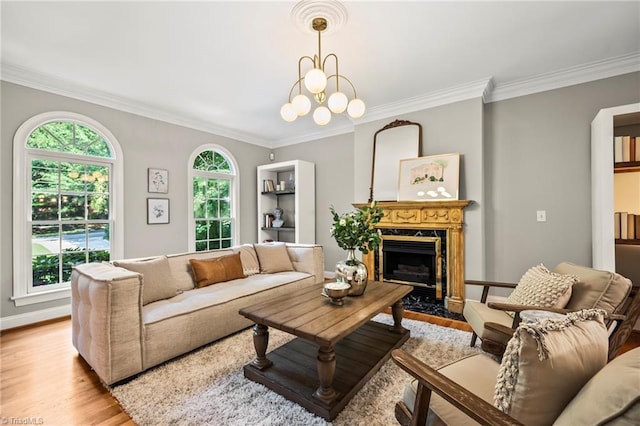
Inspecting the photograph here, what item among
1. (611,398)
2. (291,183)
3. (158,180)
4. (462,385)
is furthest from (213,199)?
(611,398)

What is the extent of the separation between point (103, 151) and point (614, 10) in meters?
5.25

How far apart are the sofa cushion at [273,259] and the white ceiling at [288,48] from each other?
1.95 metres

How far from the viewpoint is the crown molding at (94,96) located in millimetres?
2908

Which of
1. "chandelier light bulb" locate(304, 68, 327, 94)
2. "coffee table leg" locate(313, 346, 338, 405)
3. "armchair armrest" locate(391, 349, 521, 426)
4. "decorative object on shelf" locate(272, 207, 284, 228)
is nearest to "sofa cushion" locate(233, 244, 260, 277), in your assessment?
"decorative object on shelf" locate(272, 207, 284, 228)

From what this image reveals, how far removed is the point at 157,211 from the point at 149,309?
2.19m

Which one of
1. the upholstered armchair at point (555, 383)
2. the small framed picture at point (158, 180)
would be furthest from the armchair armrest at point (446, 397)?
the small framed picture at point (158, 180)

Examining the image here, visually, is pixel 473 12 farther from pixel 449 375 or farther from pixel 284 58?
pixel 449 375

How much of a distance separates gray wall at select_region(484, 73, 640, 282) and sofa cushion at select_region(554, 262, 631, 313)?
53.3 inches

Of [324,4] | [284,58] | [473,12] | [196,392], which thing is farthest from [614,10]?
[196,392]

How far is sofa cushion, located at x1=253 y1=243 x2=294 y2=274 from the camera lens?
11.7 ft

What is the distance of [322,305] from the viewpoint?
6.87 feet

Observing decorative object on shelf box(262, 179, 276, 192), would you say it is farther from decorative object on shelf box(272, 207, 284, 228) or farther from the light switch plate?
the light switch plate


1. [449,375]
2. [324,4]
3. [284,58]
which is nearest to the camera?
[449,375]

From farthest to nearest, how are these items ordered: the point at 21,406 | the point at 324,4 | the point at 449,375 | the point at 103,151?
the point at 103,151 < the point at 324,4 < the point at 21,406 < the point at 449,375
